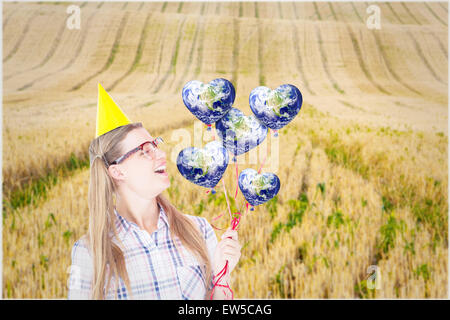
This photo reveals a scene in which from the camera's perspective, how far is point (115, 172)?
1816 millimetres

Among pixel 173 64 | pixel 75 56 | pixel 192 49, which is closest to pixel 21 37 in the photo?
pixel 75 56

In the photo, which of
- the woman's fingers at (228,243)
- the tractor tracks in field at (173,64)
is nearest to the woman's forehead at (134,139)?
the woman's fingers at (228,243)

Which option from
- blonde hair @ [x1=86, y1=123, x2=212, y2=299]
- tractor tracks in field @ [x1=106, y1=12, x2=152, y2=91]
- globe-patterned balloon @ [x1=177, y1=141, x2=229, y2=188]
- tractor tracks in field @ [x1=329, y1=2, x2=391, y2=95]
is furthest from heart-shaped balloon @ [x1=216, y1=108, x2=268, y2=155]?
tractor tracks in field @ [x1=329, y1=2, x2=391, y2=95]

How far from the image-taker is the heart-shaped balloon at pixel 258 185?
1827 millimetres

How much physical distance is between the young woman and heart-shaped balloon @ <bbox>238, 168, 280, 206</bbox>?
0.71 feet

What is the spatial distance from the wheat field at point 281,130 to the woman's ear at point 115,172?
2.37 ft

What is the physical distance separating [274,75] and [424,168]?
1647 millimetres

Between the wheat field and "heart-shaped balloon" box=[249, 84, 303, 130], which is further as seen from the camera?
the wheat field

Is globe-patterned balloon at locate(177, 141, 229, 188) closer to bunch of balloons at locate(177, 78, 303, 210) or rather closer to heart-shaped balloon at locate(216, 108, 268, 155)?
bunch of balloons at locate(177, 78, 303, 210)

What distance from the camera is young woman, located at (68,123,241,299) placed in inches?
69.1

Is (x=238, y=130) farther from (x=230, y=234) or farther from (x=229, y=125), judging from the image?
(x=230, y=234)

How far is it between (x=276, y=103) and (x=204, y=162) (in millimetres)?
443

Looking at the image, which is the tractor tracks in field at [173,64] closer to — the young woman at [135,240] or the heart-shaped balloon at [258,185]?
the young woman at [135,240]

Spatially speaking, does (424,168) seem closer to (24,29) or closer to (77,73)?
(77,73)
